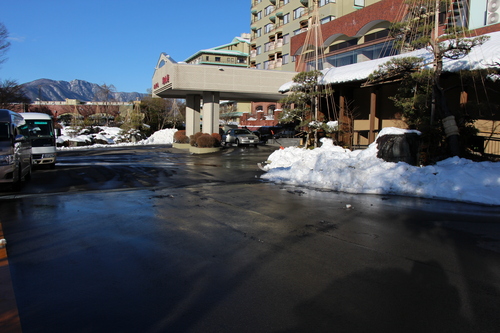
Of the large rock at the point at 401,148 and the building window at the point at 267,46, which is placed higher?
the building window at the point at 267,46

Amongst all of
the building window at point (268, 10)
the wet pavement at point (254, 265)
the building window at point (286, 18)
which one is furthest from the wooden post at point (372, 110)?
the building window at point (268, 10)

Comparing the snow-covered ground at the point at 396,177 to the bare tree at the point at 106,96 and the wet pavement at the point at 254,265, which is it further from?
the bare tree at the point at 106,96

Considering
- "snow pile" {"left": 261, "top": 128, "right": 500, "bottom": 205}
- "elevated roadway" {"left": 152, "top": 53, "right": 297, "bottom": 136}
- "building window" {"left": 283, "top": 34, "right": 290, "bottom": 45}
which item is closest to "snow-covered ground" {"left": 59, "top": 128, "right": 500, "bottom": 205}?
"snow pile" {"left": 261, "top": 128, "right": 500, "bottom": 205}

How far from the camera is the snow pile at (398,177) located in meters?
9.95

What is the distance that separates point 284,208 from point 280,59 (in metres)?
56.5

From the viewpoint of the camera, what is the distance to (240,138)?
30969mm

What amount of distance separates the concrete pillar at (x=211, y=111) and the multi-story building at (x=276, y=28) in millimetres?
23296

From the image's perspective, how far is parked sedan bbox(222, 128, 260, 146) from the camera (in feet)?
101

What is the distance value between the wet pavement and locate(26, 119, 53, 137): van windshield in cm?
935

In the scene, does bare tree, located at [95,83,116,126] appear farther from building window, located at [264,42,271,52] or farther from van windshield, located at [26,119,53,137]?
van windshield, located at [26,119,53,137]

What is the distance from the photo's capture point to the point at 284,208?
29.1ft

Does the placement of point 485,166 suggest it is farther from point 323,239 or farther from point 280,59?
point 280,59

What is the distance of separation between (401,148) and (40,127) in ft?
53.4

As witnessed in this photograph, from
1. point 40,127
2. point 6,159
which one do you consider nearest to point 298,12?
point 40,127
